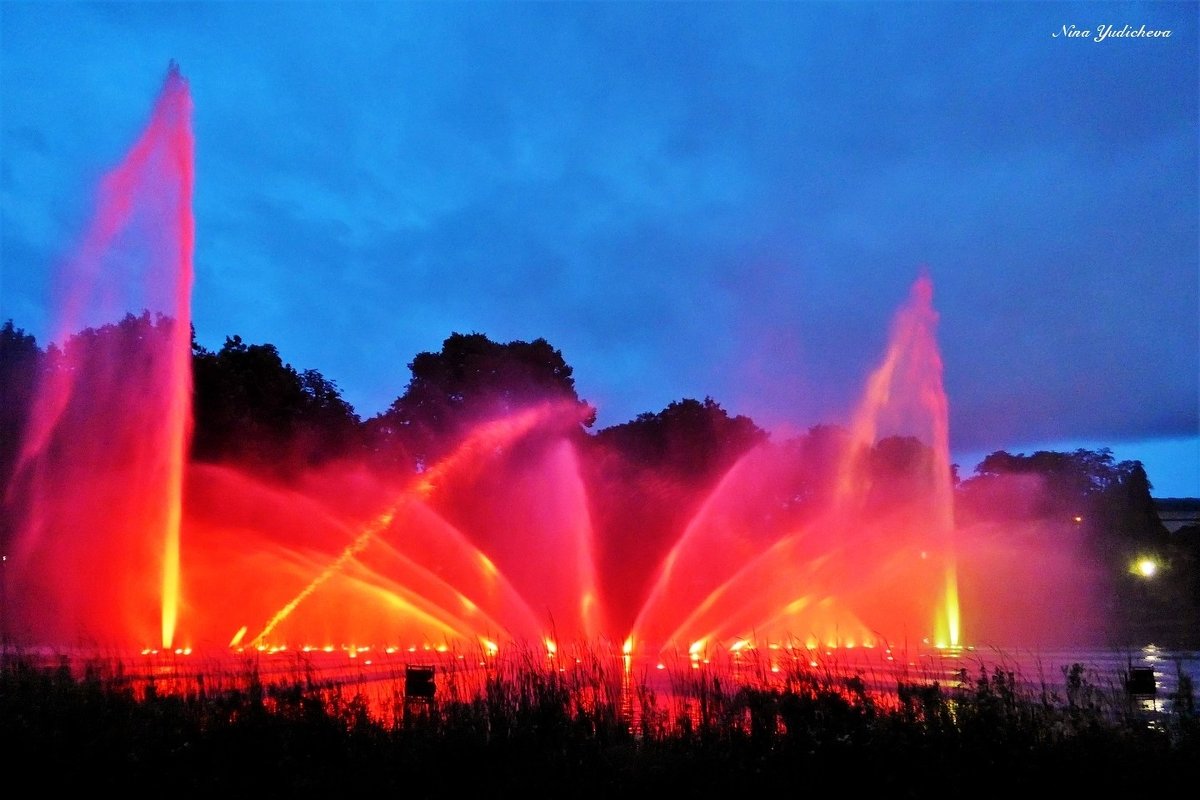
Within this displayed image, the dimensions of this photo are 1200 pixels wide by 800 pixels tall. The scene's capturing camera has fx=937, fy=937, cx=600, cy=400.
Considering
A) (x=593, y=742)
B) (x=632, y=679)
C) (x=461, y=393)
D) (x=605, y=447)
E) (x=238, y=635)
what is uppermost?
(x=461, y=393)

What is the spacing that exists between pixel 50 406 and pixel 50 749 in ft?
84.4

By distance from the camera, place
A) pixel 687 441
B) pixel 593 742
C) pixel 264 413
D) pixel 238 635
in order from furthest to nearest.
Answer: pixel 687 441 → pixel 264 413 → pixel 238 635 → pixel 593 742

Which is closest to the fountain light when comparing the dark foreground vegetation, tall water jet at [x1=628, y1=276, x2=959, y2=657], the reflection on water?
tall water jet at [x1=628, y1=276, x2=959, y2=657]

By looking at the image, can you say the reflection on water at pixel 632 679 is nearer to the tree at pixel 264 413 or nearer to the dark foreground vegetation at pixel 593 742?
the dark foreground vegetation at pixel 593 742

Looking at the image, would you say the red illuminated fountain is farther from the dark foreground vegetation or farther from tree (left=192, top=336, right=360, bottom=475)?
the dark foreground vegetation

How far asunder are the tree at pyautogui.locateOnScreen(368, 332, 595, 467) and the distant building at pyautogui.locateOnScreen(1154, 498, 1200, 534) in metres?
52.0

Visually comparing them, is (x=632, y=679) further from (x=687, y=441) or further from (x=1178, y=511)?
(x=1178, y=511)

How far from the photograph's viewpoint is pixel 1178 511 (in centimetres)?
7512

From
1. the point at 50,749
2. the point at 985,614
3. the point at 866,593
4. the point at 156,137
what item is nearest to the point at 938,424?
the point at 866,593

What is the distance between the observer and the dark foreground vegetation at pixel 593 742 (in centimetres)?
804

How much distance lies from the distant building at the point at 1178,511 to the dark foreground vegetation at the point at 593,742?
7408cm

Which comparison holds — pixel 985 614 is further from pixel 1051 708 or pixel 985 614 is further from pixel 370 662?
pixel 1051 708

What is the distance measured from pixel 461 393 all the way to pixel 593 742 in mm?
41983

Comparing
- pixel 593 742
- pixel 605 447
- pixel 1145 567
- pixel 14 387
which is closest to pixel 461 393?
pixel 605 447
